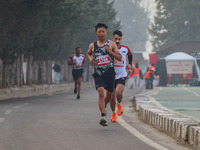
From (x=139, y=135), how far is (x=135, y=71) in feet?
101

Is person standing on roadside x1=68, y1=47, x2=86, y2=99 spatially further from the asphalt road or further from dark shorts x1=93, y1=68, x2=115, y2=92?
dark shorts x1=93, y1=68, x2=115, y2=92

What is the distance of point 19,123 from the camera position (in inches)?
448

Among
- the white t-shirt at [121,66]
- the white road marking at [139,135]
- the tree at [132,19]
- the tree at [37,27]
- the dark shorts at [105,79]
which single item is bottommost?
the white road marking at [139,135]

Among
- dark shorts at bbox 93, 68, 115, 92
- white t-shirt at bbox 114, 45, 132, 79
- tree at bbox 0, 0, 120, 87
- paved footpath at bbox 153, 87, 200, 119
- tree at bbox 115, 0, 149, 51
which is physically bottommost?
paved footpath at bbox 153, 87, 200, 119

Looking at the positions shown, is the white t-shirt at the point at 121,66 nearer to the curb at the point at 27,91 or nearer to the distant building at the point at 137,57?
the curb at the point at 27,91

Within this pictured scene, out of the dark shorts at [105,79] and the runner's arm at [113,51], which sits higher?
the runner's arm at [113,51]

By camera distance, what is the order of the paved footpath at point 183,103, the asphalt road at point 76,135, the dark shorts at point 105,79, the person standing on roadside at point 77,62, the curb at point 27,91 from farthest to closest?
the curb at point 27,91
the person standing on roadside at point 77,62
the paved footpath at point 183,103
the dark shorts at point 105,79
the asphalt road at point 76,135

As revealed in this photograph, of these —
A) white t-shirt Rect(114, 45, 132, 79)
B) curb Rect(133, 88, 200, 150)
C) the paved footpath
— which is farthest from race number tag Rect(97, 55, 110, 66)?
the paved footpath

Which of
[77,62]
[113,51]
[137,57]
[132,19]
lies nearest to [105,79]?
[113,51]

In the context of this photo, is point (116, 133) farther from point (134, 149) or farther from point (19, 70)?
point (19, 70)

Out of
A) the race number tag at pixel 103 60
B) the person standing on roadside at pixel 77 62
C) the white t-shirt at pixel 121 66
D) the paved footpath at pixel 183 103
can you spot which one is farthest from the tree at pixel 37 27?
the race number tag at pixel 103 60

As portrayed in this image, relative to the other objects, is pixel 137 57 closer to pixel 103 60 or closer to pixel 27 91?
pixel 27 91

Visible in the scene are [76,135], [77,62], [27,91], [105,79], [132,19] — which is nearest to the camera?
[76,135]

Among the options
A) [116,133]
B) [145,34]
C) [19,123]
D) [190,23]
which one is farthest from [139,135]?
[145,34]
